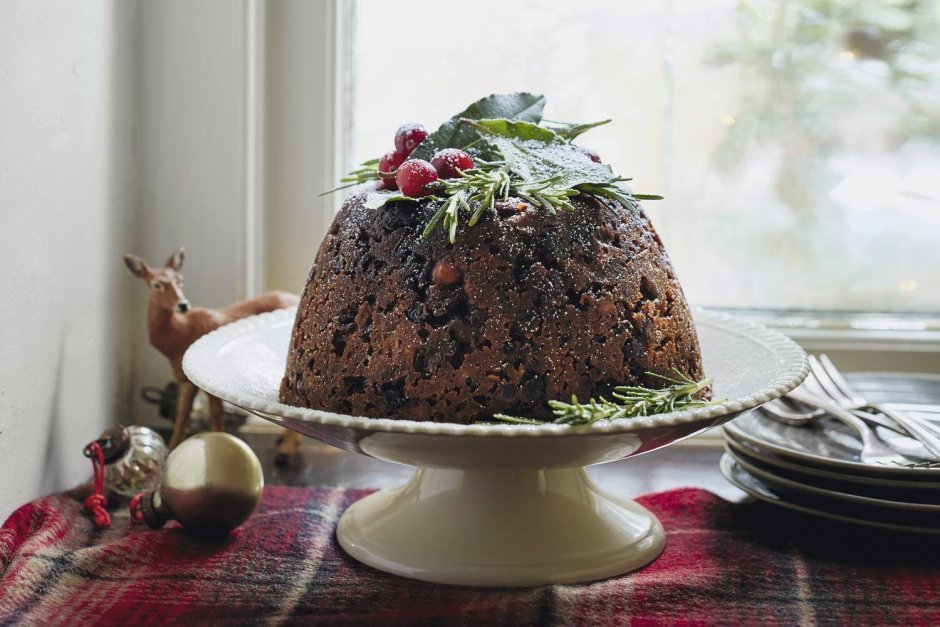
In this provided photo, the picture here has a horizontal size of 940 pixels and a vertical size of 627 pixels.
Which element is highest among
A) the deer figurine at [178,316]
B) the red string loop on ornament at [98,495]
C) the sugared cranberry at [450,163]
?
the sugared cranberry at [450,163]

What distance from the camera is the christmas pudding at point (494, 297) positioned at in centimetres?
89

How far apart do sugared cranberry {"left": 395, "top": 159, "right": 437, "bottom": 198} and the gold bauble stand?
1.05ft

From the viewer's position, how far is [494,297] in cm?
90

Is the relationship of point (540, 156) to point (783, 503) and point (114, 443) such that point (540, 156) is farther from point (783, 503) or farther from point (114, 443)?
point (114, 443)

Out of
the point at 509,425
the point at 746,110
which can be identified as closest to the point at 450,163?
the point at 509,425

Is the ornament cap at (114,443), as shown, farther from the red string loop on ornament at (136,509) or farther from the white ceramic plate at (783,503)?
the white ceramic plate at (783,503)

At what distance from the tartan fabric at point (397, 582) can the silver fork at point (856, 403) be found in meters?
0.10

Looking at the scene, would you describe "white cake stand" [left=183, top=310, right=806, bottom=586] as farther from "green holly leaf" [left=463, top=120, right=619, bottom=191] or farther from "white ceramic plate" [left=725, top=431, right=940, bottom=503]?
"green holly leaf" [left=463, top=120, right=619, bottom=191]

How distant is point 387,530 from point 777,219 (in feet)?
2.89

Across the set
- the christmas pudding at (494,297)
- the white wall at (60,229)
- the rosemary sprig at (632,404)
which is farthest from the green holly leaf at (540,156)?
the white wall at (60,229)

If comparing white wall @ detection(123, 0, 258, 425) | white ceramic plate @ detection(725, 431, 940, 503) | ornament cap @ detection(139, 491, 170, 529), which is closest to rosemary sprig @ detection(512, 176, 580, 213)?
white ceramic plate @ detection(725, 431, 940, 503)

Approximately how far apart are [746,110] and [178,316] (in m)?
0.88

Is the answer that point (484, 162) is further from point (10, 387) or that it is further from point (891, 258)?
point (891, 258)

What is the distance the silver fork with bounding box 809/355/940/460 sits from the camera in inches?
42.7
